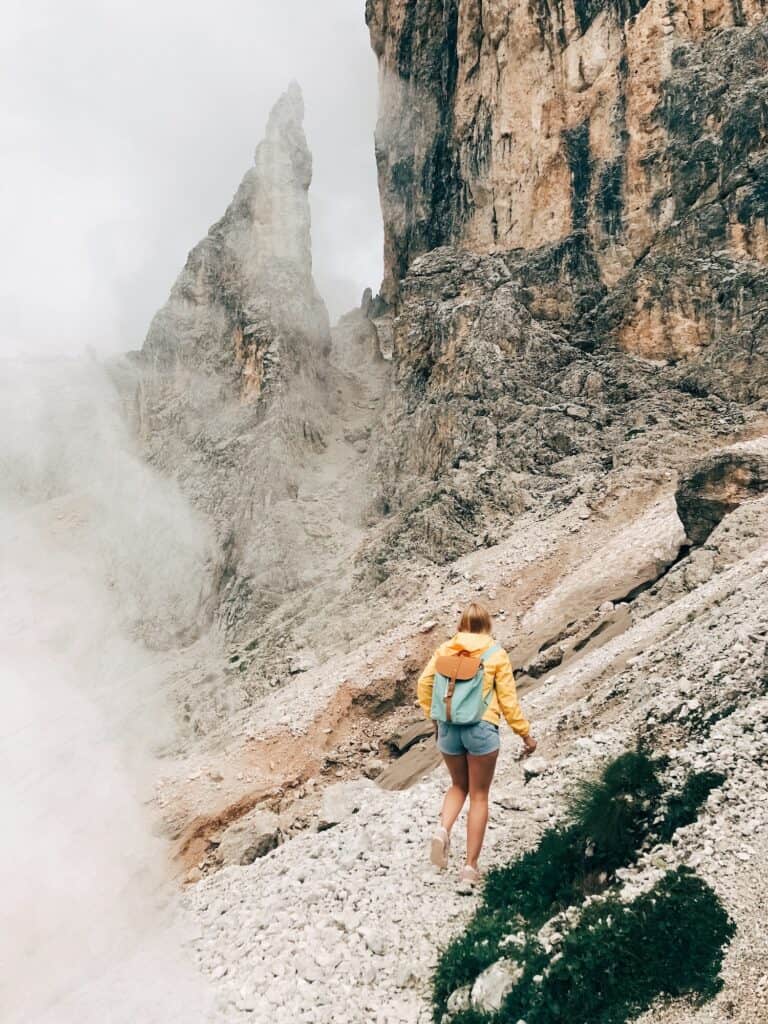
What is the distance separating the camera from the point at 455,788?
6.79m

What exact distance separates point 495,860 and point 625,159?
29.4 m

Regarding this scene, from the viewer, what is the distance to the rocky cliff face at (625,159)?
86.7 feet

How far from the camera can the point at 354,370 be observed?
47781 millimetres

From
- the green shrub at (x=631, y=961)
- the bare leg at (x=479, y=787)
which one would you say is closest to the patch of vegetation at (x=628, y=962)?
the green shrub at (x=631, y=961)

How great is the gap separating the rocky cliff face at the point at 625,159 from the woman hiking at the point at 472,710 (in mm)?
20814

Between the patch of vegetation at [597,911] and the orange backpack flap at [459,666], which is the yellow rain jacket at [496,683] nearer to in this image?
the orange backpack flap at [459,666]

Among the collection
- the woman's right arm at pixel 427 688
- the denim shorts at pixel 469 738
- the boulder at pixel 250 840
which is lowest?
the boulder at pixel 250 840

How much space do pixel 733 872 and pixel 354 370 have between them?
43.5 metres

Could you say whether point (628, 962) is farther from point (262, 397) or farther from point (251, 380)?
point (251, 380)

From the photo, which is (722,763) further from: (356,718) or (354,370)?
(354,370)

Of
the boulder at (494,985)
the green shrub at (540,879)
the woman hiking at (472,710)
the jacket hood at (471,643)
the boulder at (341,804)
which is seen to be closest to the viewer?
the boulder at (494,985)

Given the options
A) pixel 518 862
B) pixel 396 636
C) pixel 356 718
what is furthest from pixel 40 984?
pixel 396 636

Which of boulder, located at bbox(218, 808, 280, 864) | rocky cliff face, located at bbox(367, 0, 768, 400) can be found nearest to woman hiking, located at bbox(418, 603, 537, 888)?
boulder, located at bbox(218, 808, 280, 864)

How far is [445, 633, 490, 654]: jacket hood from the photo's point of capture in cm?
652
